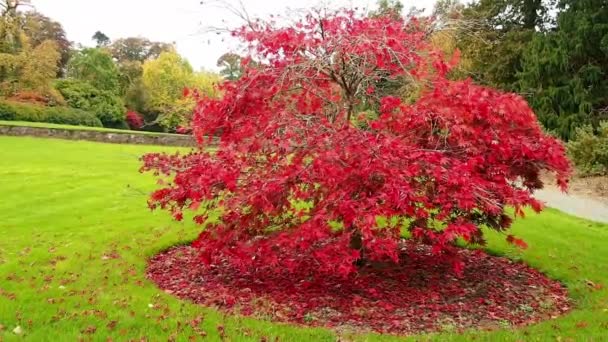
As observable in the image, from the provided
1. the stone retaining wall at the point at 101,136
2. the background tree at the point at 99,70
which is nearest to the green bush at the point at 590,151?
the stone retaining wall at the point at 101,136

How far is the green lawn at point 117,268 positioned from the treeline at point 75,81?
10880mm

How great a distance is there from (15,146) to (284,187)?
17.3 metres

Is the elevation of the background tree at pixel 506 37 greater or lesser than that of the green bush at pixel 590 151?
greater

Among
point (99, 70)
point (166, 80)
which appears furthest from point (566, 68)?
point (99, 70)

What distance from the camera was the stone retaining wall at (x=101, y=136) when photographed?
22906 millimetres

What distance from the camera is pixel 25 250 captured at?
6.40m

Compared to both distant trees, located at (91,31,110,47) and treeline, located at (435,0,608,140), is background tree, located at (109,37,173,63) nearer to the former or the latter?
distant trees, located at (91,31,110,47)

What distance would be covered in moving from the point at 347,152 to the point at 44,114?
1115 inches

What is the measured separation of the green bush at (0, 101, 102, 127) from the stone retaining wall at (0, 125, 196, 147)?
4.78 metres

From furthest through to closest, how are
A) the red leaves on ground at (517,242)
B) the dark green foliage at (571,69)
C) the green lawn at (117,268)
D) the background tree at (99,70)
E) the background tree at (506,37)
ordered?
the background tree at (99,70)
the background tree at (506,37)
the dark green foliage at (571,69)
the red leaves on ground at (517,242)
the green lawn at (117,268)

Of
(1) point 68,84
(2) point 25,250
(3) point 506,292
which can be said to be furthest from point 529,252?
(1) point 68,84

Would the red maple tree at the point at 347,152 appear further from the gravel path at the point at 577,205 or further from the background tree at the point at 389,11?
the gravel path at the point at 577,205

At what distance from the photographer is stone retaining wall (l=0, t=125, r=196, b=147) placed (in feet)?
75.2

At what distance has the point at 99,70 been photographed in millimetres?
38375
